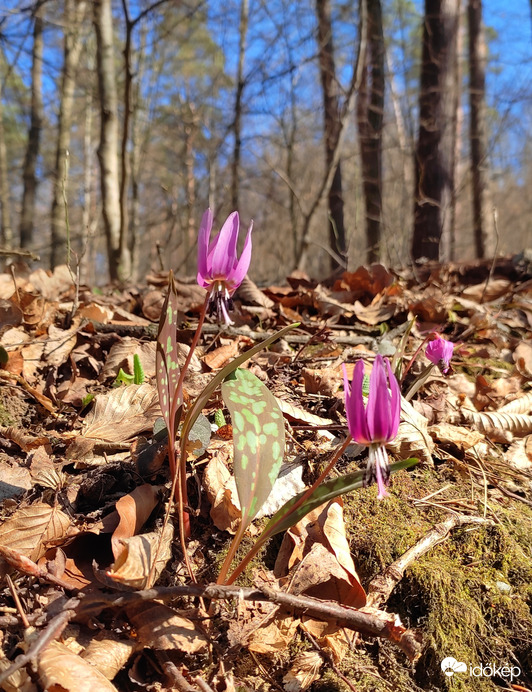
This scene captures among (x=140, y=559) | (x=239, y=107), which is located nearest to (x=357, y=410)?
(x=140, y=559)

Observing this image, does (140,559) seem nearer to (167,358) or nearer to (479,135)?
(167,358)

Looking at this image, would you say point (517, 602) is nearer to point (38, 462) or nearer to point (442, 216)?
point (38, 462)

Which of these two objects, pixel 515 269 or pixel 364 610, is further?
pixel 515 269

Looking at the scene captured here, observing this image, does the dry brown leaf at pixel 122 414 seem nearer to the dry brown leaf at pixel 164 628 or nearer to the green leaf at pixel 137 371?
the green leaf at pixel 137 371

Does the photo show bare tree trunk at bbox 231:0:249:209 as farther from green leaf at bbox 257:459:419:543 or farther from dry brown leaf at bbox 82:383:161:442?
green leaf at bbox 257:459:419:543

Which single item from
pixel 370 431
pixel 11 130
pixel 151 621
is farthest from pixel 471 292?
pixel 11 130

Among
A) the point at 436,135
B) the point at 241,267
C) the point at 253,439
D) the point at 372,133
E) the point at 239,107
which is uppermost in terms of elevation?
the point at 239,107
